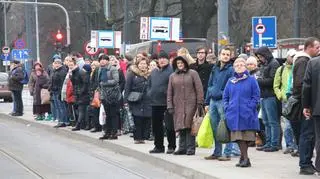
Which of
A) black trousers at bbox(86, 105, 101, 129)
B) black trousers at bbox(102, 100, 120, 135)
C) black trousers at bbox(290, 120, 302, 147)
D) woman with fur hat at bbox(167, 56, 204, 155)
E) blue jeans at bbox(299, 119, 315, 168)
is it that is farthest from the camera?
black trousers at bbox(86, 105, 101, 129)

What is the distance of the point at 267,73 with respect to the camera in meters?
13.3

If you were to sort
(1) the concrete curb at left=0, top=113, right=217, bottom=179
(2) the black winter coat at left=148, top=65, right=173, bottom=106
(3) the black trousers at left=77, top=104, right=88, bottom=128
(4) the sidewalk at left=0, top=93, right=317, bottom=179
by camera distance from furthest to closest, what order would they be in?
(3) the black trousers at left=77, top=104, right=88, bottom=128, (2) the black winter coat at left=148, top=65, right=173, bottom=106, (1) the concrete curb at left=0, top=113, right=217, bottom=179, (4) the sidewalk at left=0, top=93, right=317, bottom=179

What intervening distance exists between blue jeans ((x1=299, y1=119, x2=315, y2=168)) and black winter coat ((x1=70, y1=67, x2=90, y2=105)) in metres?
8.80

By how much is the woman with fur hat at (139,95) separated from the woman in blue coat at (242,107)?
4.22 metres

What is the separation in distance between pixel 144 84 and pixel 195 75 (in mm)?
3041

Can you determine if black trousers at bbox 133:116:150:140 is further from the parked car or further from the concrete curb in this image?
the parked car

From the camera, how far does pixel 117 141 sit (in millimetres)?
16172

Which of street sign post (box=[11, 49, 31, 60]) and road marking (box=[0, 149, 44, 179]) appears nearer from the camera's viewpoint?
road marking (box=[0, 149, 44, 179])

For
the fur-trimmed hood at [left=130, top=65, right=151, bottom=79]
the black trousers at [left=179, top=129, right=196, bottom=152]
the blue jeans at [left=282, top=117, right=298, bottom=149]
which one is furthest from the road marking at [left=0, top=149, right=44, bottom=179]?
the blue jeans at [left=282, top=117, right=298, bottom=149]

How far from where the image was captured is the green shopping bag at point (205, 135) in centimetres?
1224

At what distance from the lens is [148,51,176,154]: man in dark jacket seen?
13.5 meters

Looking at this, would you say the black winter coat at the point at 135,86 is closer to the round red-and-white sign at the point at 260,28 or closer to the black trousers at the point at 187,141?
the black trousers at the point at 187,141

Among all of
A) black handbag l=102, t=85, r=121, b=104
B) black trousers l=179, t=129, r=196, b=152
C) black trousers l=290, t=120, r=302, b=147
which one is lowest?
black trousers l=179, t=129, r=196, b=152

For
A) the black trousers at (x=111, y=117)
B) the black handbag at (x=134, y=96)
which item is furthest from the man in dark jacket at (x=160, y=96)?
the black trousers at (x=111, y=117)
